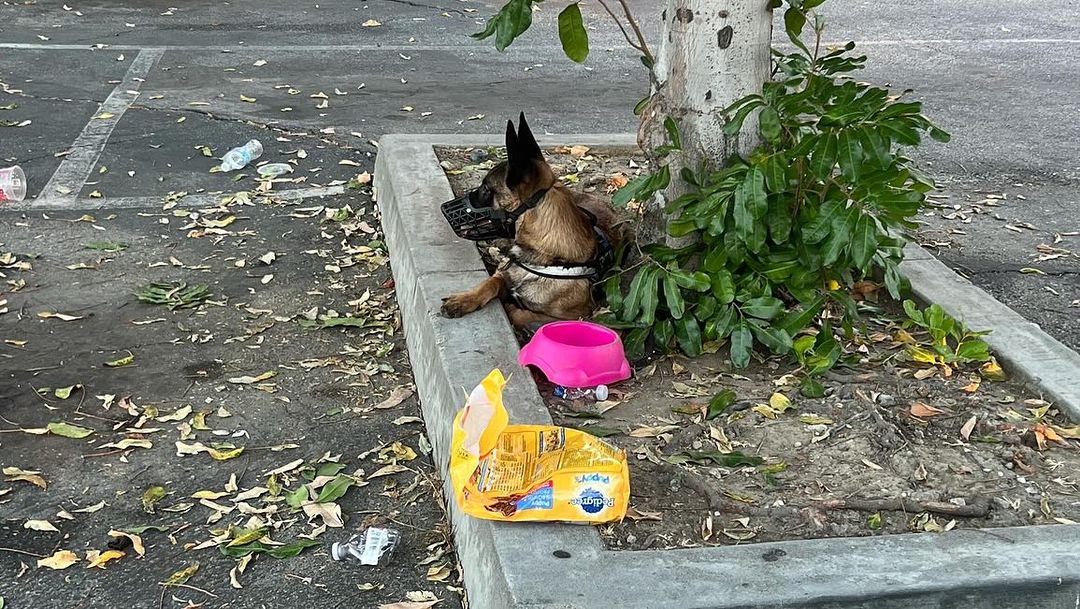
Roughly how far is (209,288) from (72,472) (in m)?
1.71

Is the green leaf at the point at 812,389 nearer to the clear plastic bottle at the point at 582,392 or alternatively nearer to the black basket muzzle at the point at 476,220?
the clear plastic bottle at the point at 582,392

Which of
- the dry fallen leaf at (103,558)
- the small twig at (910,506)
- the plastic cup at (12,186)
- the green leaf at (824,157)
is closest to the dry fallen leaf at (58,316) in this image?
the plastic cup at (12,186)

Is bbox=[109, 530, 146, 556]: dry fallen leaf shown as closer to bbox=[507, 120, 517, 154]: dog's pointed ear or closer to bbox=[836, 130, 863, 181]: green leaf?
bbox=[507, 120, 517, 154]: dog's pointed ear

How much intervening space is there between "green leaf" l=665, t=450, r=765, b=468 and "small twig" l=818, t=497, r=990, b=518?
1.02ft

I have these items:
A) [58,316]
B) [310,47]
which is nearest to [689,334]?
[58,316]

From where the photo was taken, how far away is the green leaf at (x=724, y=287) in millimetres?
4016

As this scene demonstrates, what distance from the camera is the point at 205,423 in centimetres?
420

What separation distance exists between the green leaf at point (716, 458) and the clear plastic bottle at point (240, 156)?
4581 millimetres

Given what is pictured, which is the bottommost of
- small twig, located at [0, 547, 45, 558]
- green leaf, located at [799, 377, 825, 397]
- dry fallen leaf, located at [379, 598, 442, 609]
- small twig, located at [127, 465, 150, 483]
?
dry fallen leaf, located at [379, 598, 442, 609]

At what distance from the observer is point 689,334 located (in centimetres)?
410

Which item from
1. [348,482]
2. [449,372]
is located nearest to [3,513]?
[348,482]

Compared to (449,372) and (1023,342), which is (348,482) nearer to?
(449,372)

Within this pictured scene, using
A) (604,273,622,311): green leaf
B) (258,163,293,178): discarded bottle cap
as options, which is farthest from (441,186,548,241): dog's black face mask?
(258,163,293,178): discarded bottle cap

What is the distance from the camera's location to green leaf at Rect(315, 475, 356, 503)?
3711 mm
